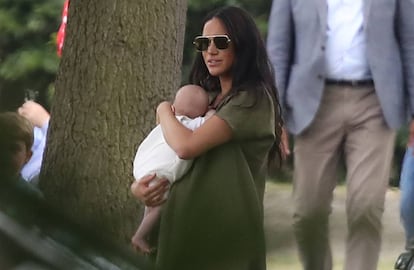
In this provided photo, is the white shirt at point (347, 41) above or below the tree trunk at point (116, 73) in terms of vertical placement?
above

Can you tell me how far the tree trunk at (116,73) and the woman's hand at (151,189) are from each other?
721 millimetres

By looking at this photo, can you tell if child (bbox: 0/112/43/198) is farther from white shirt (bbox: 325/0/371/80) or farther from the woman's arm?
white shirt (bbox: 325/0/371/80)

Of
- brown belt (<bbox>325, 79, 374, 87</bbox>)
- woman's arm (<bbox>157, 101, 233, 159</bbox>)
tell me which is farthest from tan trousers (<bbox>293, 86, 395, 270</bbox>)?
woman's arm (<bbox>157, 101, 233, 159</bbox>)

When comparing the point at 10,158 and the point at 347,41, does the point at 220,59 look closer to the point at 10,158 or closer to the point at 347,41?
the point at 347,41

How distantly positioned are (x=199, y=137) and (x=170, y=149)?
0.18 metres

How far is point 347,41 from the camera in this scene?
405cm

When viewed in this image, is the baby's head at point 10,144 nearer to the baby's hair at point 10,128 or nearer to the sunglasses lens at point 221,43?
the baby's hair at point 10,128

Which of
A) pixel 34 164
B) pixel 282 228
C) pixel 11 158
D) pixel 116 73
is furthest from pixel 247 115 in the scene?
pixel 11 158

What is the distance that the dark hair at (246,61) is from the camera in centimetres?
326

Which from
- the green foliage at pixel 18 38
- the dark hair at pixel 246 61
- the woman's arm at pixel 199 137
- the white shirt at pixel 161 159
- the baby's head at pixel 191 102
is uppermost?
the green foliage at pixel 18 38

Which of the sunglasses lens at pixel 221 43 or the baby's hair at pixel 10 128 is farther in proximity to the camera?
the sunglasses lens at pixel 221 43

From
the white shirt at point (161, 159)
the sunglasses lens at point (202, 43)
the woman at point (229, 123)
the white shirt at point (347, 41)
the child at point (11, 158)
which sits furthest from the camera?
the white shirt at point (347, 41)

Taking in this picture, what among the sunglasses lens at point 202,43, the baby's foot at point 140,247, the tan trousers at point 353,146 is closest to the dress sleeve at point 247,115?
the sunglasses lens at point 202,43

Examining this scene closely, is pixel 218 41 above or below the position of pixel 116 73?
above
